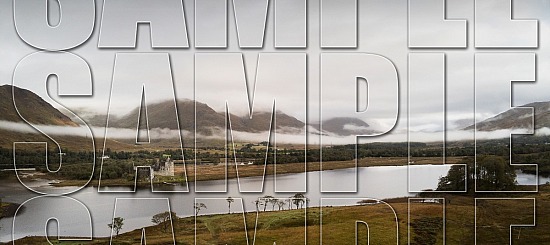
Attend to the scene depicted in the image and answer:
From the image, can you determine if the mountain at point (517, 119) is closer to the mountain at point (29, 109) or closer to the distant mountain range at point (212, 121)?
the distant mountain range at point (212, 121)

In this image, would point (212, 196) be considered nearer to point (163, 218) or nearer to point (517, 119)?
point (163, 218)

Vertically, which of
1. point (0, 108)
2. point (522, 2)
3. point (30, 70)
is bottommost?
point (0, 108)

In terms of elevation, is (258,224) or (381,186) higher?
(381,186)

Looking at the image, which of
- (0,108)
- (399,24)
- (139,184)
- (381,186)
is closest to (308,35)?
(399,24)

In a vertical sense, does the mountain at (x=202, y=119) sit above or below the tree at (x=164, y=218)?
above

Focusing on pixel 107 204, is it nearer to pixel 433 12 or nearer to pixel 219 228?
pixel 219 228

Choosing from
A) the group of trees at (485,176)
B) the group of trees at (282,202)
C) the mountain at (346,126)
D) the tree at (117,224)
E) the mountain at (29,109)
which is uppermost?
the mountain at (29,109)

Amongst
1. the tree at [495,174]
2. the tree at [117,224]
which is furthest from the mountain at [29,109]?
the tree at [495,174]
